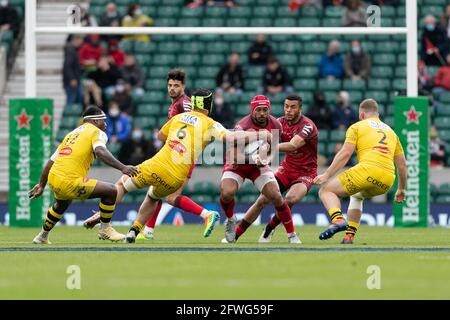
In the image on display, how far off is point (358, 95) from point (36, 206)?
8.31 m

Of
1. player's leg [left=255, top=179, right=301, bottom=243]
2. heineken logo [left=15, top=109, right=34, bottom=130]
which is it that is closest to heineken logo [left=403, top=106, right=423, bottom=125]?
heineken logo [left=15, top=109, right=34, bottom=130]

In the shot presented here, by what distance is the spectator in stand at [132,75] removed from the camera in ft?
94.2

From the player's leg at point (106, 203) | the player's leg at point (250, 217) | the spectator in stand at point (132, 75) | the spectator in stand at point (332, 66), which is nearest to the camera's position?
the player's leg at point (106, 203)

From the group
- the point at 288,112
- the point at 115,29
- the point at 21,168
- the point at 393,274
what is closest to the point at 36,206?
the point at 21,168

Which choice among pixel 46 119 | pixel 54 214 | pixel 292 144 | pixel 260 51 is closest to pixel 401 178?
pixel 292 144

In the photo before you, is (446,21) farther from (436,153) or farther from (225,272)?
(225,272)

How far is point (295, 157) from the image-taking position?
725 inches

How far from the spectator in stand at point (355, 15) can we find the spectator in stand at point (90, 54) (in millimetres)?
5186

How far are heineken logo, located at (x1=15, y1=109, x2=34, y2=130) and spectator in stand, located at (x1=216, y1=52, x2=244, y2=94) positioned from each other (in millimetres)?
5896

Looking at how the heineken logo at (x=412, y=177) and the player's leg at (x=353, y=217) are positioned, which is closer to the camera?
the player's leg at (x=353, y=217)

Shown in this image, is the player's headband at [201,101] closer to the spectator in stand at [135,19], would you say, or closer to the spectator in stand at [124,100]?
the spectator in stand at [124,100]

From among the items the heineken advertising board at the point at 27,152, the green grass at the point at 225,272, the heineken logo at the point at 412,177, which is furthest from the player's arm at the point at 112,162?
the heineken logo at the point at 412,177

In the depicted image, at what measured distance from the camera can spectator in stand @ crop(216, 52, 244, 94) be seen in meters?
28.4

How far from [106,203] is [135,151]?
9.53 m
